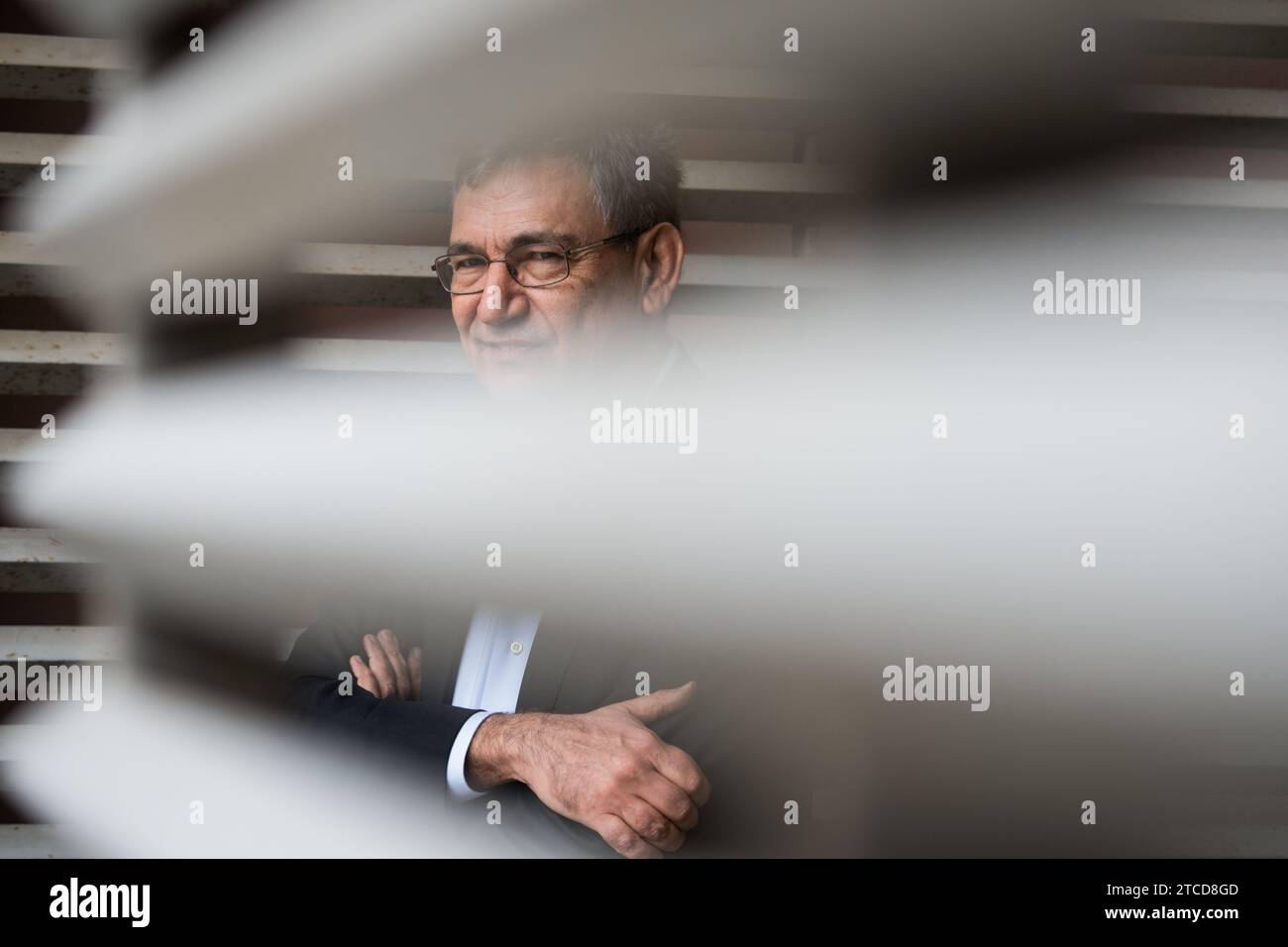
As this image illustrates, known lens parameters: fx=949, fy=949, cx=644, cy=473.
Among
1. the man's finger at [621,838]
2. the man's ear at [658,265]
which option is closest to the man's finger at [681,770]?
the man's finger at [621,838]

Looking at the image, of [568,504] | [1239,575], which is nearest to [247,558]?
[568,504]

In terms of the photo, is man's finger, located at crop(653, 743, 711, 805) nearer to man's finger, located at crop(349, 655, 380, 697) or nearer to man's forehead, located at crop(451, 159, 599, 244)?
man's finger, located at crop(349, 655, 380, 697)

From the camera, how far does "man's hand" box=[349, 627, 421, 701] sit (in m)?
1.76

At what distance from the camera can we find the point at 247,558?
184 cm

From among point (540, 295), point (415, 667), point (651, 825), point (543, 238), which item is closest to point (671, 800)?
point (651, 825)

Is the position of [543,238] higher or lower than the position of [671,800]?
higher

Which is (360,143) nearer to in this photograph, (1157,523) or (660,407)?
(660,407)

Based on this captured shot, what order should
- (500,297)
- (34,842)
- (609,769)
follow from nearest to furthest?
(609,769)
(500,297)
(34,842)

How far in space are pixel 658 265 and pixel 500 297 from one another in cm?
30

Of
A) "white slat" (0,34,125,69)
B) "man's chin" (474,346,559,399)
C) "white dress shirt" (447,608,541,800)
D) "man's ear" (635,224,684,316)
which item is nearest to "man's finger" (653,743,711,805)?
"white dress shirt" (447,608,541,800)

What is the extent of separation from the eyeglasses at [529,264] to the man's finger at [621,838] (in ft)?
3.13

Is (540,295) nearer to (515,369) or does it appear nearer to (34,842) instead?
(515,369)

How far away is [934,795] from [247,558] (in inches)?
54.9

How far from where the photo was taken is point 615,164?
1.80 metres
